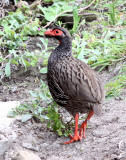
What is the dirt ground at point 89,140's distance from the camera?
3.51 meters

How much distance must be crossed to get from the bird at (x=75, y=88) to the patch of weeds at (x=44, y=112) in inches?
6.0

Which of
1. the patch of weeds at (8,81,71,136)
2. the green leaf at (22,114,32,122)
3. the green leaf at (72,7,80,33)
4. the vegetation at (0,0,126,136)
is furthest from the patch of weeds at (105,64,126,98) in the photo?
the green leaf at (72,7,80,33)

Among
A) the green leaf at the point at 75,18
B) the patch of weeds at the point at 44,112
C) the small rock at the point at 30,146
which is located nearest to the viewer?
the small rock at the point at 30,146

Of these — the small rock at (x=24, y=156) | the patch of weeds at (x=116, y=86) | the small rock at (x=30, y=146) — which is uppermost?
the patch of weeds at (x=116, y=86)

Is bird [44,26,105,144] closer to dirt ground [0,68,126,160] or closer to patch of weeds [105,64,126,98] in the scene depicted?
dirt ground [0,68,126,160]

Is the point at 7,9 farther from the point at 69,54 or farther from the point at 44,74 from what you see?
the point at 69,54

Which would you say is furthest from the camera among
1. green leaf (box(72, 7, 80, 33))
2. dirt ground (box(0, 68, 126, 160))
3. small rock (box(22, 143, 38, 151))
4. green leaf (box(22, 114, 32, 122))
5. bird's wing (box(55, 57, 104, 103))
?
green leaf (box(72, 7, 80, 33))

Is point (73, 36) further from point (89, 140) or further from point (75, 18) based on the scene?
point (89, 140)

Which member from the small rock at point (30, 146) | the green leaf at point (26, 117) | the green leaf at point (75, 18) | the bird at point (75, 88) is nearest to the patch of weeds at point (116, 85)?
the bird at point (75, 88)

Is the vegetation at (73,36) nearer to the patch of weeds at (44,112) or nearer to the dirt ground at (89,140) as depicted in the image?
the patch of weeds at (44,112)

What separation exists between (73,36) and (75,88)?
8.54 feet

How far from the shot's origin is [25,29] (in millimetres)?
6238

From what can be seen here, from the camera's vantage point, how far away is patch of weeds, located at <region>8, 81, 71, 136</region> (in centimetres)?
405

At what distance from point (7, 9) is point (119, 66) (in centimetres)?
279
